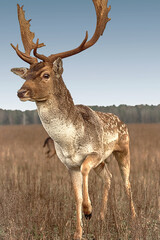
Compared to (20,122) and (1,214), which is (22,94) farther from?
(20,122)

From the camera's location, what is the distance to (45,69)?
326 cm

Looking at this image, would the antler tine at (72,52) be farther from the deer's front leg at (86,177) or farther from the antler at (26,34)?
the deer's front leg at (86,177)

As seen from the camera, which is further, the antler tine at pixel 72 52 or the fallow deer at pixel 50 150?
the fallow deer at pixel 50 150

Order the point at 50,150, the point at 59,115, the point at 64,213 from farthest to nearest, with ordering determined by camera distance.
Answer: the point at 50,150 < the point at 64,213 < the point at 59,115

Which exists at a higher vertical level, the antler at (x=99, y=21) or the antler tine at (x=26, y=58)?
the antler at (x=99, y=21)

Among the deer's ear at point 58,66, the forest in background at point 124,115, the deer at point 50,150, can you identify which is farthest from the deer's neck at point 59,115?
the forest in background at point 124,115

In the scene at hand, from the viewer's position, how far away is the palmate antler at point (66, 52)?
3.64m

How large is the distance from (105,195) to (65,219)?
104 cm

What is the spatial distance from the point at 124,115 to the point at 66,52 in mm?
34672

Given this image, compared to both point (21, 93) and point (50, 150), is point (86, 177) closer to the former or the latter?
point (21, 93)

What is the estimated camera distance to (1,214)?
13.8 feet

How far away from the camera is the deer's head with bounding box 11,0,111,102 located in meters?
3.09

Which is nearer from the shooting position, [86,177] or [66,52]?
[86,177]

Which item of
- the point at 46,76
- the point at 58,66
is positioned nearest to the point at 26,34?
the point at 58,66
